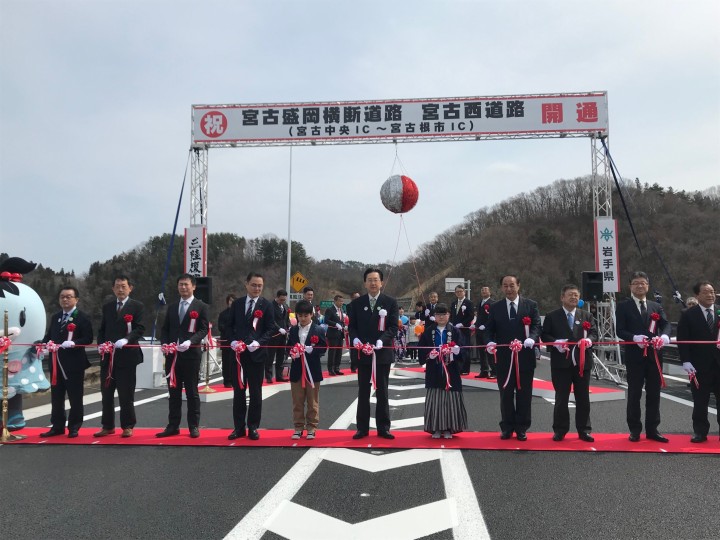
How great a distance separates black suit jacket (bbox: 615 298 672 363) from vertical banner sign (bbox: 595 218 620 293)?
261 inches

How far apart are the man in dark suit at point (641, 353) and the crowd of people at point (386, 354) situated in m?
0.01

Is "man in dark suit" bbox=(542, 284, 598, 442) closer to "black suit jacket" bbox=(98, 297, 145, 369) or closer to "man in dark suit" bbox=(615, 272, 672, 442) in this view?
"man in dark suit" bbox=(615, 272, 672, 442)

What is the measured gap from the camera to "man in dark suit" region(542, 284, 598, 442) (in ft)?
19.6

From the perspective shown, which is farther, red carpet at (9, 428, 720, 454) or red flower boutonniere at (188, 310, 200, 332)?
red flower boutonniere at (188, 310, 200, 332)

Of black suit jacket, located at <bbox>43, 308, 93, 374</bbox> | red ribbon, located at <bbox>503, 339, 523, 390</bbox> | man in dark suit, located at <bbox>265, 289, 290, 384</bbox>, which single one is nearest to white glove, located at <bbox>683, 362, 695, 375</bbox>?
red ribbon, located at <bbox>503, 339, 523, 390</bbox>

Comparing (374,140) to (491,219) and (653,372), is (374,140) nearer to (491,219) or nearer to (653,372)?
(653,372)

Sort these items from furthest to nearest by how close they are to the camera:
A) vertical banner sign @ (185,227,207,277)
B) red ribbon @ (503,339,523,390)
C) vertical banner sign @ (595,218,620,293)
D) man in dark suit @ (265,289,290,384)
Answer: vertical banner sign @ (185,227,207,277)
vertical banner sign @ (595,218,620,293)
man in dark suit @ (265,289,290,384)
red ribbon @ (503,339,523,390)

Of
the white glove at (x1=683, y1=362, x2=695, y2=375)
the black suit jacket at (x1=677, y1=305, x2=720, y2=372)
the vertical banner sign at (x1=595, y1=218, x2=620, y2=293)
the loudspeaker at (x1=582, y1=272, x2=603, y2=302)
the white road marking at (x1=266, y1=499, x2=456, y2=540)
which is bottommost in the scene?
the white road marking at (x1=266, y1=499, x2=456, y2=540)

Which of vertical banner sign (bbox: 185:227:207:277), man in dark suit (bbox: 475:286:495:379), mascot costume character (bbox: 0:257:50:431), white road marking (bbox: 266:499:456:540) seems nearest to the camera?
white road marking (bbox: 266:499:456:540)

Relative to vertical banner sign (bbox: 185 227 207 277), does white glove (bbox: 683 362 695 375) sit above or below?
below

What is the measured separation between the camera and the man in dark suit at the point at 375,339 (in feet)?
20.3

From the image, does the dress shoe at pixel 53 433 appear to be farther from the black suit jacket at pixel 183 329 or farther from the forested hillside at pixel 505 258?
the forested hillside at pixel 505 258

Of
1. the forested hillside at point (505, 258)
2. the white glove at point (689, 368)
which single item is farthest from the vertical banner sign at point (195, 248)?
the forested hillside at point (505, 258)

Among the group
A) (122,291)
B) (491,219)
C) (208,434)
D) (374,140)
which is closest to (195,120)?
(374,140)
